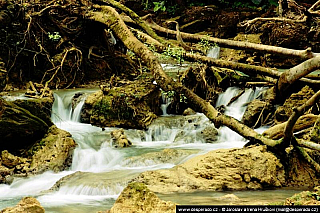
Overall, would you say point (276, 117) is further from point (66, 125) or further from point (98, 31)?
point (98, 31)

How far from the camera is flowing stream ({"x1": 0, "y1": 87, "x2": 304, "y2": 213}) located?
5516 mm

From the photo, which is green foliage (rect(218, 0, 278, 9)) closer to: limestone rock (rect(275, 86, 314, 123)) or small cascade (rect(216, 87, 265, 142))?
small cascade (rect(216, 87, 265, 142))

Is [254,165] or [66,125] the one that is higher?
[66,125]

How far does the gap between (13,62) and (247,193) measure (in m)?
9.62

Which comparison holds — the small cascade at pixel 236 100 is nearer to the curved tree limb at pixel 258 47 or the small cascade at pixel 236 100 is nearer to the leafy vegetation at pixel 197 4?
→ the curved tree limb at pixel 258 47

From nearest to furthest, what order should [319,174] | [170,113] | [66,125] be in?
[319,174] → [66,125] → [170,113]

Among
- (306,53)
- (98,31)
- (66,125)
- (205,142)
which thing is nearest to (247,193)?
(306,53)

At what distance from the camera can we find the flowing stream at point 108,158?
5516 mm

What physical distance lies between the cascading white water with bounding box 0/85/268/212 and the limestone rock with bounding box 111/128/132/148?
143 mm

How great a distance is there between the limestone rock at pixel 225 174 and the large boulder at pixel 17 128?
135 inches

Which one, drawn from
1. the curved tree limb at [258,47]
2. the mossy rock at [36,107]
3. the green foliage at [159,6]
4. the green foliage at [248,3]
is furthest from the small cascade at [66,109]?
the green foliage at [248,3]

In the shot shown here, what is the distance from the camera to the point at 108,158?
8.08 meters

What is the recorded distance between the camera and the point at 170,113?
37.7ft

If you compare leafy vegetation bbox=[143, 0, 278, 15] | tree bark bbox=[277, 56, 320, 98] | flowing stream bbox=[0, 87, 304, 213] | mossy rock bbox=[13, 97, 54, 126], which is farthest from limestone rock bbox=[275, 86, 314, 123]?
leafy vegetation bbox=[143, 0, 278, 15]
